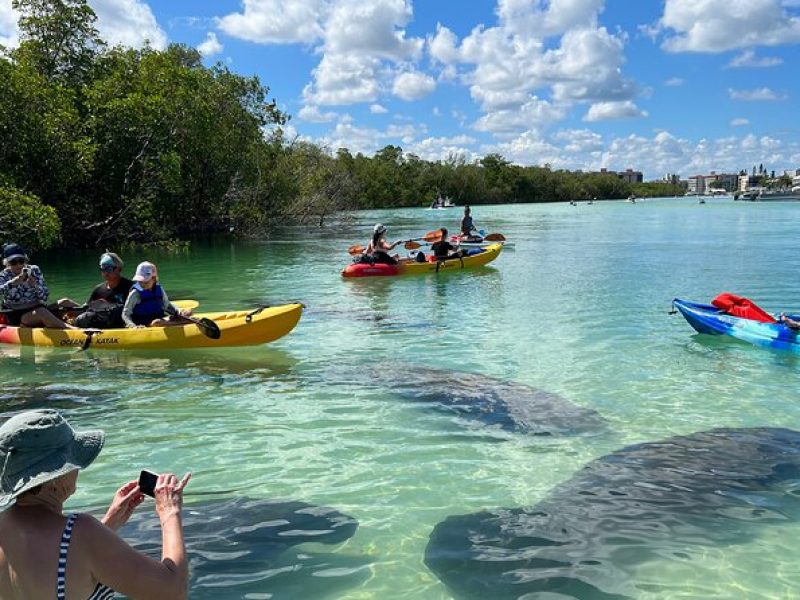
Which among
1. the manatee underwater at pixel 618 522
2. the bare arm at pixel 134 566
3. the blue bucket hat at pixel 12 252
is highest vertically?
the blue bucket hat at pixel 12 252

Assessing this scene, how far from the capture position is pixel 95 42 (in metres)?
25.6

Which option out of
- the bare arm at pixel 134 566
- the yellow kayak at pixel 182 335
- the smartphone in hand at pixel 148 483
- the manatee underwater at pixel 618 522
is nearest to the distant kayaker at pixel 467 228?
the yellow kayak at pixel 182 335

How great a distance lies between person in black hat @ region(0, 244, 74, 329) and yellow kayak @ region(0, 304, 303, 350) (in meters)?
0.21

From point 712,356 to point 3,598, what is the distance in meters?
Result: 9.06

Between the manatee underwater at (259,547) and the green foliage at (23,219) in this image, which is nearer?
the manatee underwater at (259,547)

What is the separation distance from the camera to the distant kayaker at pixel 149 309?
920cm

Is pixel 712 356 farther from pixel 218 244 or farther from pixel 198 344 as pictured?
pixel 218 244

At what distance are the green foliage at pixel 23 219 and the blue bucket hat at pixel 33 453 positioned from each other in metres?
15.4

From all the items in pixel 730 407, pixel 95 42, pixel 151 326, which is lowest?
pixel 730 407

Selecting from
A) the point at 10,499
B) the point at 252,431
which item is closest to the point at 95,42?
the point at 252,431

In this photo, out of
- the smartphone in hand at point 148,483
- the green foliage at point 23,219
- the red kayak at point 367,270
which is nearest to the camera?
the smartphone in hand at point 148,483

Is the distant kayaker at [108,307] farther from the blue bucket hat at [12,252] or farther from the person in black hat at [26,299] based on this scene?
the blue bucket hat at [12,252]

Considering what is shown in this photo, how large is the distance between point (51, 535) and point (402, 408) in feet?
16.5

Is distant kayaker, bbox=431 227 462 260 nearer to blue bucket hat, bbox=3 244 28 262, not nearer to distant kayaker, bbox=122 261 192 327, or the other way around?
distant kayaker, bbox=122 261 192 327
